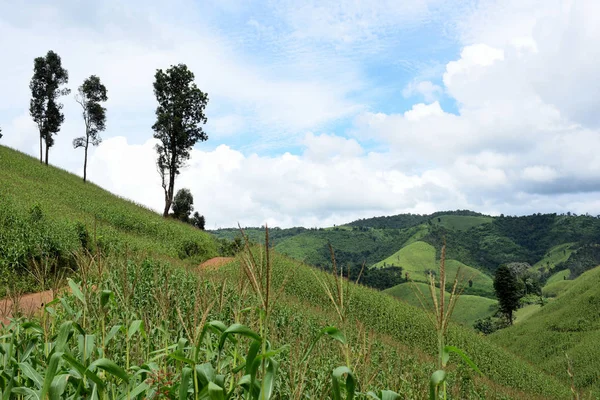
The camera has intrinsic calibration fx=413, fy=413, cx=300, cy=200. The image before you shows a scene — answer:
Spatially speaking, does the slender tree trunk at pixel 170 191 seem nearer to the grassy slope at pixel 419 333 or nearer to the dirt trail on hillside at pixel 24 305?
the grassy slope at pixel 419 333

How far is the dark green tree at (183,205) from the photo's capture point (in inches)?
1667

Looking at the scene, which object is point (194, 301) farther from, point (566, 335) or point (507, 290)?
point (507, 290)

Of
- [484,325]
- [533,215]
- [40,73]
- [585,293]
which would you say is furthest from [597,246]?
[40,73]

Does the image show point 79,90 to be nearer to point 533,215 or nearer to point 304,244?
point 304,244

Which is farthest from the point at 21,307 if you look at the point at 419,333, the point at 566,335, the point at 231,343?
the point at 566,335

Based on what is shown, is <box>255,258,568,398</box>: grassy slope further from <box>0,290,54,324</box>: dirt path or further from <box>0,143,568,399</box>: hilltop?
<box>0,290,54,324</box>: dirt path

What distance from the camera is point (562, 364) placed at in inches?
974

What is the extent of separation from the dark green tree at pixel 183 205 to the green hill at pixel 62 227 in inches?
183

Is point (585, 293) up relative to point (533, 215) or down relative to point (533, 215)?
down

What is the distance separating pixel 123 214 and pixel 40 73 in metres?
21.9

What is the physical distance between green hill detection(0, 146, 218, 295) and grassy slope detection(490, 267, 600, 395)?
2260 cm

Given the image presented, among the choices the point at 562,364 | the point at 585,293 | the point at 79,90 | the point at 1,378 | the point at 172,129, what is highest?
the point at 79,90

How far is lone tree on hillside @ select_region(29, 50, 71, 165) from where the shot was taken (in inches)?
1594

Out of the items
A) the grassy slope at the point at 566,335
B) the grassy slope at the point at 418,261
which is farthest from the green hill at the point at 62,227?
the grassy slope at the point at 418,261
